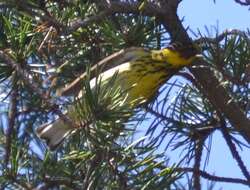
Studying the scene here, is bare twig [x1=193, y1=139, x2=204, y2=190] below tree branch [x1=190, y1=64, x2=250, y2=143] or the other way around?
below

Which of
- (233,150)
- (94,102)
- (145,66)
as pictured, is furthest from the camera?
(145,66)

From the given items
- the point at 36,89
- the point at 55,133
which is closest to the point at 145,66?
the point at 55,133

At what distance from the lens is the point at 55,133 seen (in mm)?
1498

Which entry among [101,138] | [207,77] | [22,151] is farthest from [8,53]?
[207,77]

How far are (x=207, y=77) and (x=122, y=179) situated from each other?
44 centimetres

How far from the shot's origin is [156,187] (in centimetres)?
144

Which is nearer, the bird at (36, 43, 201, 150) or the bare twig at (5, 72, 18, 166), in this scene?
the bare twig at (5, 72, 18, 166)

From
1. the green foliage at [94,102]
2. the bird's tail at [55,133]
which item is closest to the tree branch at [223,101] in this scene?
the green foliage at [94,102]

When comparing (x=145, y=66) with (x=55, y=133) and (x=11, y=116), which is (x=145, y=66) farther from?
(x=55, y=133)

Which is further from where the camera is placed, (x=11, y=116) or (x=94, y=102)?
(x=11, y=116)

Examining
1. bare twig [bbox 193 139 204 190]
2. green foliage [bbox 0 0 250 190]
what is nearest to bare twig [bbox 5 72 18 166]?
green foliage [bbox 0 0 250 190]

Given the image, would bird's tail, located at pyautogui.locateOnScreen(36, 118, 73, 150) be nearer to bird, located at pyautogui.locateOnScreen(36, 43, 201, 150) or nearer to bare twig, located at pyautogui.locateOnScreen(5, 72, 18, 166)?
bare twig, located at pyautogui.locateOnScreen(5, 72, 18, 166)

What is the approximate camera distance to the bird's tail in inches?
57.1

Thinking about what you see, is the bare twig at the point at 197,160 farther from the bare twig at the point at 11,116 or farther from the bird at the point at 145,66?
the bare twig at the point at 11,116
